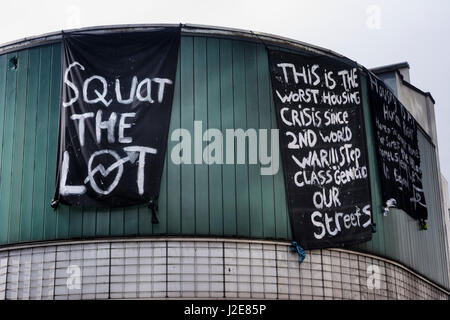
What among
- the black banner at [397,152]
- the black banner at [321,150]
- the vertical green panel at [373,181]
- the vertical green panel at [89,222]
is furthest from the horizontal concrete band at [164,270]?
the black banner at [397,152]

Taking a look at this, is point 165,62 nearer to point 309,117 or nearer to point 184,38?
point 184,38

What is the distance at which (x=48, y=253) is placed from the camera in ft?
61.6

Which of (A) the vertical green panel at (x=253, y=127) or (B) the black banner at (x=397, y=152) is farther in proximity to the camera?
(B) the black banner at (x=397, y=152)

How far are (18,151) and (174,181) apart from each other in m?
4.12

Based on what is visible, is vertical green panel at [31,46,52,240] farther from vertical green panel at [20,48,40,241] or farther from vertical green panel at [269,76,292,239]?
vertical green panel at [269,76,292,239]

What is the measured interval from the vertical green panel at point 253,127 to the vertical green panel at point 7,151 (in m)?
5.99

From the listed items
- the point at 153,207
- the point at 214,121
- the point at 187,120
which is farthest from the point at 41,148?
the point at 214,121

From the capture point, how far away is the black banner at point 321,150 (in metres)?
20.0

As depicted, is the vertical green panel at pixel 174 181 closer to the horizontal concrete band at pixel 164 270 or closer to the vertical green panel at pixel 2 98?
the horizontal concrete band at pixel 164 270

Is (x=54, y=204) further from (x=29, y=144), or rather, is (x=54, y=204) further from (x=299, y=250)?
(x=299, y=250)

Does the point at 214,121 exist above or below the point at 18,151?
above

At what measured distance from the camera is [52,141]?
19547 millimetres

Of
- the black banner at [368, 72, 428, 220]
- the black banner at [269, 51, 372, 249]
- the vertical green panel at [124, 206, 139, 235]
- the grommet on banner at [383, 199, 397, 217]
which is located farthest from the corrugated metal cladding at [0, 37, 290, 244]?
the black banner at [368, 72, 428, 220]
